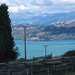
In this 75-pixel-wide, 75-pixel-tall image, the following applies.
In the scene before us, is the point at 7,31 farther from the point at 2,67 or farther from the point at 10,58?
the point at 2,67

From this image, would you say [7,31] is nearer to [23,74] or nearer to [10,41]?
[10,41]

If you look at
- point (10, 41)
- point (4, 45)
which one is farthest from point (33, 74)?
point (10, 41)

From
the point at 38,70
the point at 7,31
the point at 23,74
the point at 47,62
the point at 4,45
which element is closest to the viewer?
the point at 23,74

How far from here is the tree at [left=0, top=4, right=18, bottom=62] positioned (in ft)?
103

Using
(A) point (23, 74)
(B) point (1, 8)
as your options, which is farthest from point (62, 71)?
(B) point (1, 8)

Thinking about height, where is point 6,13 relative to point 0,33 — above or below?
above

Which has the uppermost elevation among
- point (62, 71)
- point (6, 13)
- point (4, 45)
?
point (6, 13)

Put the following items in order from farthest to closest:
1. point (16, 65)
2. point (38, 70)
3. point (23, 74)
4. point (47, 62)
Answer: point (47, 62) → point (16, 65) → point (38, 70) → point (23, 74)

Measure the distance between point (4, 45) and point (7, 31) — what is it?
2.79m

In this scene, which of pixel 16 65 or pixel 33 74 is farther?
pixel 16 65

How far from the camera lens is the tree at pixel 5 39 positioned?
3135 cm

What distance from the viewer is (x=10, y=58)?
3400 cm

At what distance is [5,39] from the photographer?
3186 cm

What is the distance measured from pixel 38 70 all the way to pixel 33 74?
3.25ft
